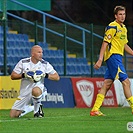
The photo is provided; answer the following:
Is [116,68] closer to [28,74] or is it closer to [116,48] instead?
[116,48]

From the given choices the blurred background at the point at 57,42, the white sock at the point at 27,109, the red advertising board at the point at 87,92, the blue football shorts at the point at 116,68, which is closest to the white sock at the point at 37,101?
the white sock at the point at 27,109

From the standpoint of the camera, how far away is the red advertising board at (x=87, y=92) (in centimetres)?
2197

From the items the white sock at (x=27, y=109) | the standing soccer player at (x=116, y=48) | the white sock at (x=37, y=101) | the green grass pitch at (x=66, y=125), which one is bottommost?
the green grass pitch at (x=66, y=125)

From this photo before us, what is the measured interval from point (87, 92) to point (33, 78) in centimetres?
697

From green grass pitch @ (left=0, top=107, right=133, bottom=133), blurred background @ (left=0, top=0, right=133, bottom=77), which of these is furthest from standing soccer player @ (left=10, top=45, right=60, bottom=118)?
blurred background @ (left=0, top=0, right=133, bottom=77)

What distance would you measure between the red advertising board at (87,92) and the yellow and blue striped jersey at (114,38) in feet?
20.9

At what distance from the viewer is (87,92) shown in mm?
22172

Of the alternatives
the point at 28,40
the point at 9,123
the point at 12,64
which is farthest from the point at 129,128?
the point at 28,40

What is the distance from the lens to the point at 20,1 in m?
28.5

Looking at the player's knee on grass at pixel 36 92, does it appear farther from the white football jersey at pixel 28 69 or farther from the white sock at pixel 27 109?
the white sock at pixel 27 109

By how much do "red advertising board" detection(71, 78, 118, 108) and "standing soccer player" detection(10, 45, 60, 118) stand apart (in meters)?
6.12

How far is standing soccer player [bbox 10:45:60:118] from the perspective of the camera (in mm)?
15258

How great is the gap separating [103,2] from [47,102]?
1387 centimetres

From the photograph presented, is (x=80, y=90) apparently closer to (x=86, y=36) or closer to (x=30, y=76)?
(x=86, y=36)
